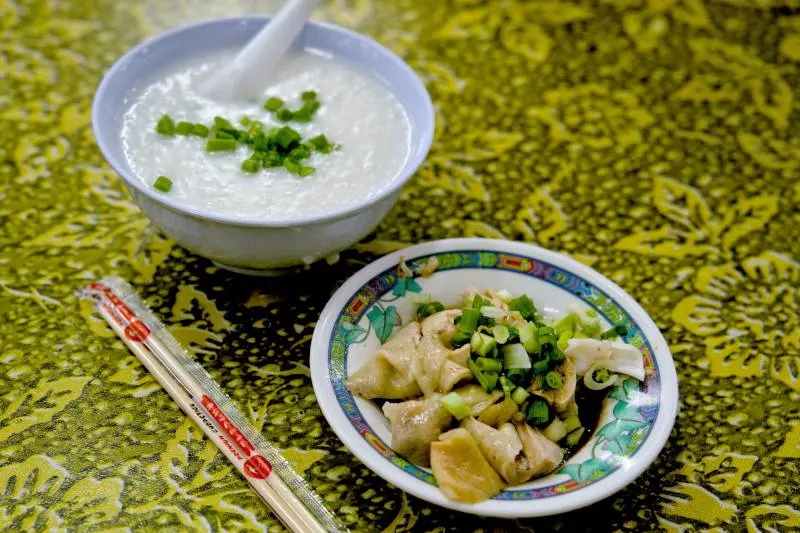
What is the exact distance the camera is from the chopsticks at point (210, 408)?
51.4 inches

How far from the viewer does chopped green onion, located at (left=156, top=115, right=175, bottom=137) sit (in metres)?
1.70

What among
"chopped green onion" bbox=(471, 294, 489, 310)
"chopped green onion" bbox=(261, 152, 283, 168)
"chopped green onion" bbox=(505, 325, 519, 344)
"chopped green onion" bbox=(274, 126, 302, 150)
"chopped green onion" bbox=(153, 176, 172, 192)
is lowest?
"chopped green onion" bbox=(471, 294, 489, 310)

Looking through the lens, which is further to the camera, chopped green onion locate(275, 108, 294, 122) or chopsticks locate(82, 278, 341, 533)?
chopped green onion locate(275, 108, 294, 122)

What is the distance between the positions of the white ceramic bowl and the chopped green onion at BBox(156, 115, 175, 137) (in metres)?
0.08

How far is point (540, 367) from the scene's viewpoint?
138cm

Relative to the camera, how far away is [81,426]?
1436mm

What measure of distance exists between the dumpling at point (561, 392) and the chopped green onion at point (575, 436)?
37mm

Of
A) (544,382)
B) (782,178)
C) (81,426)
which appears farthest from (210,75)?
(782,178)

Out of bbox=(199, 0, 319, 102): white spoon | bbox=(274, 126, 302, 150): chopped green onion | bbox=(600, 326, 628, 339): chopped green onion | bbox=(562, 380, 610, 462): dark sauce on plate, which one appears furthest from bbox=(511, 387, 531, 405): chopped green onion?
bbox=(199, 0, 319, 102): white spoon

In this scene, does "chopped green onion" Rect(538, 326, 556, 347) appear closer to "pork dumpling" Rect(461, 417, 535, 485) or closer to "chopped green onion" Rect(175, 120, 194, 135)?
"pork dumpling" Rect(461, 417, 535, 485)

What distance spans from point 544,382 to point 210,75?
105 cm

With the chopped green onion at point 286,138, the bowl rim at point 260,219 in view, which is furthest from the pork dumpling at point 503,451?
the chopped green onion at point 286,138

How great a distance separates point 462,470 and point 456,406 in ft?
0.36

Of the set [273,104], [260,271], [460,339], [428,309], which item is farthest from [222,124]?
[460,339]
